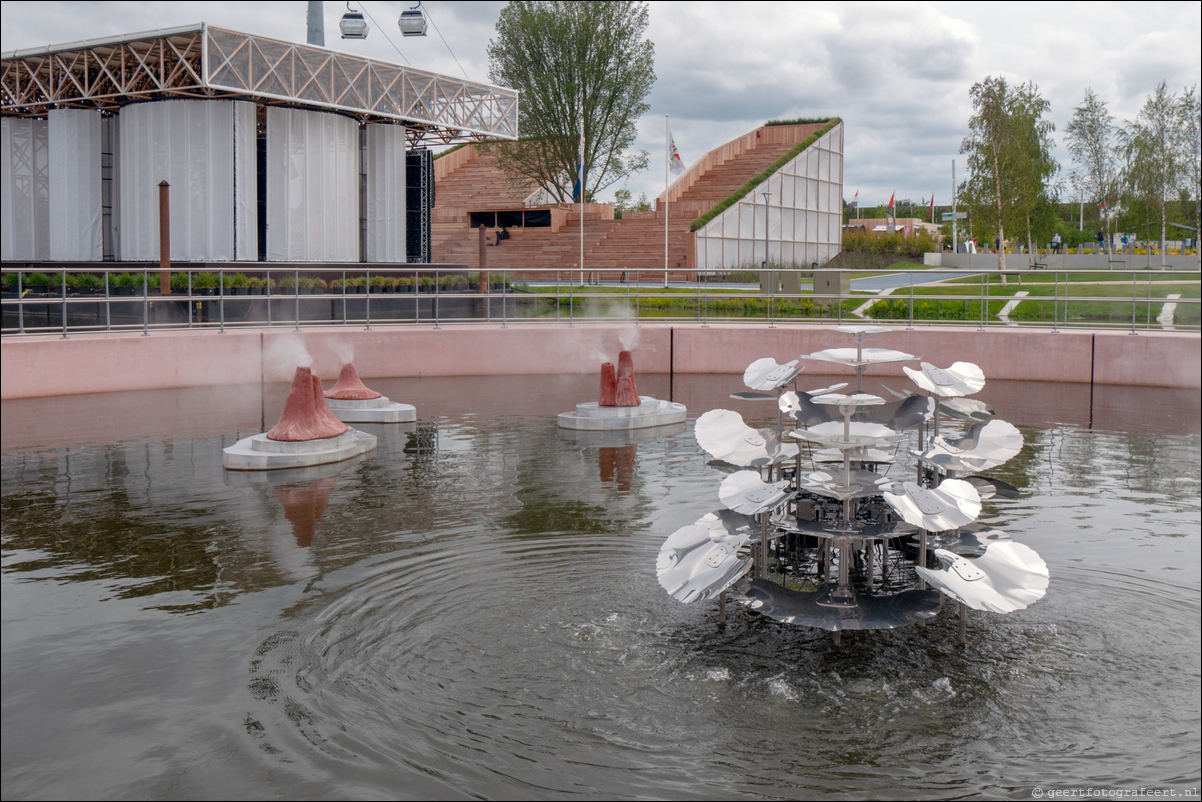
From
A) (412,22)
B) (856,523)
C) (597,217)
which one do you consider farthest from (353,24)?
(856,523)

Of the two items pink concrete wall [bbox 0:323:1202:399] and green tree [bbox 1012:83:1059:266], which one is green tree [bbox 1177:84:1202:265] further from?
pink concrete wall [bbox 0:323:1202:399]

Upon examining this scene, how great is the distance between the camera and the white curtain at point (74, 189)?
1336 inches

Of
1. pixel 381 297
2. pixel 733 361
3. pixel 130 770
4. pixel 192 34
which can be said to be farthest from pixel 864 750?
pixel 192 34

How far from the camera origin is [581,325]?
2347 centimetres

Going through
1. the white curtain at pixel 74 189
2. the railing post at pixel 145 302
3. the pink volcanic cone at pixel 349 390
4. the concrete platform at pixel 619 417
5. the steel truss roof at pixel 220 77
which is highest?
the steel truss roof at pixel 220 77

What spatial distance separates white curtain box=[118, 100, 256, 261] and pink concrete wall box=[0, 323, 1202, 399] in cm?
1229

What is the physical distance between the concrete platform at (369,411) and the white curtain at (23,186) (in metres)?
25.8

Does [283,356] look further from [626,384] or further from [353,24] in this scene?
[353,24]

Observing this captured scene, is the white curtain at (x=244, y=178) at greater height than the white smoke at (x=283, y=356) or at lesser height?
greater

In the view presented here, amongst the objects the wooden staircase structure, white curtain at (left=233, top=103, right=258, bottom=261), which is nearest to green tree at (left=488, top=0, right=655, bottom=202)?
the wooden staircase structure

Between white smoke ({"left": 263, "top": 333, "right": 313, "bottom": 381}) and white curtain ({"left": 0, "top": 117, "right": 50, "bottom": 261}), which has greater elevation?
white curtain ({"left": 0, "top": 117, "right": 50, "bottom": 261})

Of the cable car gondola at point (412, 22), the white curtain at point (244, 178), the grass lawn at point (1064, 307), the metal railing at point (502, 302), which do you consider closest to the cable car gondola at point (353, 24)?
the cable car gondola at point (412, 22)

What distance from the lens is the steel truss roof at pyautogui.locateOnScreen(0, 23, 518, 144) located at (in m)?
30.0

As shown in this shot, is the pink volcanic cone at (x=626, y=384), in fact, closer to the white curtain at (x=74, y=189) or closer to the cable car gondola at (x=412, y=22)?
the white curtain at (x=74, y=189)
